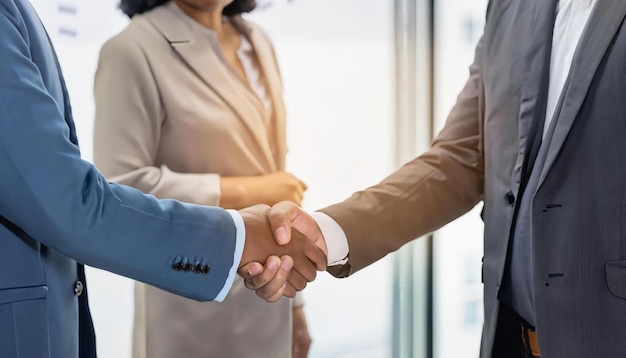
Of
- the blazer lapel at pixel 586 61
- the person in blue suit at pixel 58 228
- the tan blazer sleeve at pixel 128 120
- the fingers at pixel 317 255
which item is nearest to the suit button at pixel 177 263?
the person in blue suit at pixel 58 228

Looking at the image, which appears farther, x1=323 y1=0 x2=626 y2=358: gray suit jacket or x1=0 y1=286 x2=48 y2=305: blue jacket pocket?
x1=323 y1=0 x2=626 y2=358: gray suit jacket

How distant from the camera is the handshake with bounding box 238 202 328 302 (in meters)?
1.57

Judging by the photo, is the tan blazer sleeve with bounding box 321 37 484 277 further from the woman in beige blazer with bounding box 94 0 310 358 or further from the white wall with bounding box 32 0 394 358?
the white wall with bounding box 32 0 394 358

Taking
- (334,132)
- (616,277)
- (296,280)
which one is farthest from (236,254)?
(334,132)

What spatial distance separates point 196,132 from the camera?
2.07 metres

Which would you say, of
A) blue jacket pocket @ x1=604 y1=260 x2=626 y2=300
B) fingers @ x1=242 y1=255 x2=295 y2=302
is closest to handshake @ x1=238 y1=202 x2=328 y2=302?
fingers @ x1=242 y1=255 x2=295 y2=302

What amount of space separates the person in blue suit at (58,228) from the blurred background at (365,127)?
2.62ft

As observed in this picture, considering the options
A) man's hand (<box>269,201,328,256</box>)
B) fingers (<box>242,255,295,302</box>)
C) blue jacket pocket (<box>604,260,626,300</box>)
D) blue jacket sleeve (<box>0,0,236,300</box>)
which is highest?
blue jacket sleeve (<box>0,0,236,300</box>)

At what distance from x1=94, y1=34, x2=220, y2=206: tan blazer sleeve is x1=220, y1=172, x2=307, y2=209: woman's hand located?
0.14 m

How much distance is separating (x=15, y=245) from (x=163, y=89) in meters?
0.93

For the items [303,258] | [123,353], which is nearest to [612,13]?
[303,258]

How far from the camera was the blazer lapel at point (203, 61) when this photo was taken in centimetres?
210

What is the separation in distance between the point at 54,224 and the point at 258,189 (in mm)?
1009

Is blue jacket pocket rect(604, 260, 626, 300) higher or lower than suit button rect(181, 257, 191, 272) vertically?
lower
